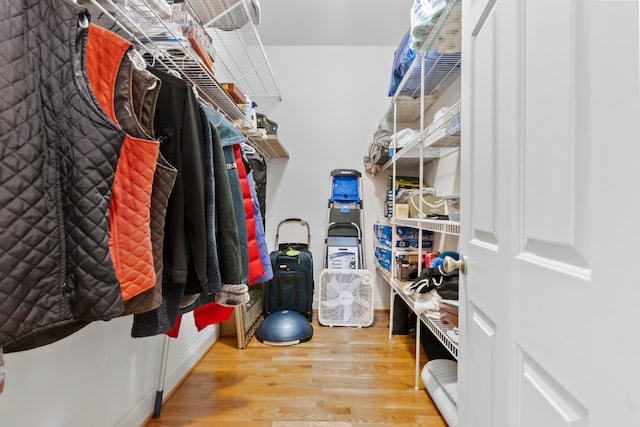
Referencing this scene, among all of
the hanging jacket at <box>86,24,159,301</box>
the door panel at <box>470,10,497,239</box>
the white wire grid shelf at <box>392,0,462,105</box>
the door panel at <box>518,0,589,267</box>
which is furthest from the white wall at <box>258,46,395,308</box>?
the door panel at <box>518,0,589,267</box>

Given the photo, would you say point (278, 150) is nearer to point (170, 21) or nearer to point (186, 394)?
point (170, 21)

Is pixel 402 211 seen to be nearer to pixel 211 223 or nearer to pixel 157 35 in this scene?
pixel 211 223

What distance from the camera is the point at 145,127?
72 cm

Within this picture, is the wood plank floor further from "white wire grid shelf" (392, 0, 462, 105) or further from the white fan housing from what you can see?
"white wire grid shelf" (392, 0, 462, 105)

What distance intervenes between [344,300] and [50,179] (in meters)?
2.23

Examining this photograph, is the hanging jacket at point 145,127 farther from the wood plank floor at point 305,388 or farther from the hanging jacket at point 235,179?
the wood plank floor at point 305,388

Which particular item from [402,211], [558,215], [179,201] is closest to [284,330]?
[402,211]

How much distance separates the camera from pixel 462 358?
866 millimetres

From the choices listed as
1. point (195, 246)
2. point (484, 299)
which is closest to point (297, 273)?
point (195, 246)

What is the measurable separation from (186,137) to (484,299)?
0.92 meters

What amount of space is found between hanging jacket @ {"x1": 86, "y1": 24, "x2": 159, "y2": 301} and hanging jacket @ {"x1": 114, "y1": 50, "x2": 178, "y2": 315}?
0.08ft

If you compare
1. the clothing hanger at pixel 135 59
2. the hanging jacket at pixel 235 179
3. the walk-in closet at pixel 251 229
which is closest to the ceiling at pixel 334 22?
the walk-in closet at pixel 251 229

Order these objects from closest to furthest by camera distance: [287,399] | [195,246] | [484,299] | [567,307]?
[567,307], [484,299], [195,246], [287,399]

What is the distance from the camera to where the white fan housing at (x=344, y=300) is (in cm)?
244
